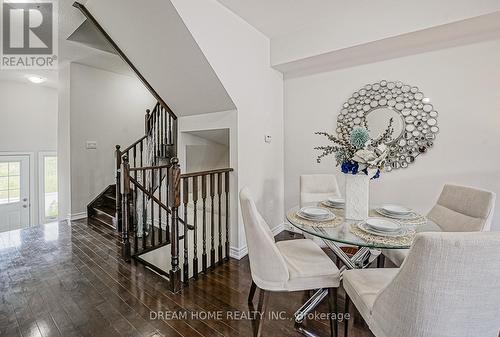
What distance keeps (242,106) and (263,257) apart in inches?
75.7

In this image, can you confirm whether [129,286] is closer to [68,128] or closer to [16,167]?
[68,128]

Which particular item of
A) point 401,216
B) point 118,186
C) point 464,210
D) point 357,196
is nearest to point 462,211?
point 464,210

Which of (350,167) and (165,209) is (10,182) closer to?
(165,209)

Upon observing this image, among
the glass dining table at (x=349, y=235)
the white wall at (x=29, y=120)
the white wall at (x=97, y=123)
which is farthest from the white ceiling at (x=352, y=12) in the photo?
the white wall at (x=29, y=120)

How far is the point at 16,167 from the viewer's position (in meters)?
5.15

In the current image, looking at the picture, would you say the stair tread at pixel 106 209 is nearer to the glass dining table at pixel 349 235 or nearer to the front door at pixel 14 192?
the front door at pixel 14 192

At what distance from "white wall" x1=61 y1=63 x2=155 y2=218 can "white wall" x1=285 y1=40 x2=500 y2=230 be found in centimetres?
401

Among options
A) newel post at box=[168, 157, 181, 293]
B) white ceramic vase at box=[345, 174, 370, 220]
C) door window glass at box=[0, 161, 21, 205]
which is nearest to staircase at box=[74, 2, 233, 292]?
newel post at box=[168, 157, 181, 293]

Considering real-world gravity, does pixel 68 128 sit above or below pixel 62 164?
above

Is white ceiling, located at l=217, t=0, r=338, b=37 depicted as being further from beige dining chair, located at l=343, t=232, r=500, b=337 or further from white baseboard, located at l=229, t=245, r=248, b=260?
white baseboard, located at l=229, t=245, r=248, b=260

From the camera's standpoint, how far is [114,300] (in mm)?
1982

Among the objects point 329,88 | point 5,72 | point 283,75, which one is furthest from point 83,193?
point 329,88

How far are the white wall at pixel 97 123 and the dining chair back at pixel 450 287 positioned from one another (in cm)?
495

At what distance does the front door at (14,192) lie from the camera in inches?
196
